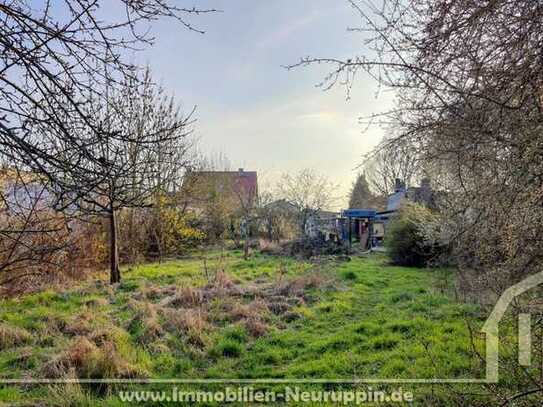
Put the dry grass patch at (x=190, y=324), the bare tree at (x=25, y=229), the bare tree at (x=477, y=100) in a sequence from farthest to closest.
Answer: the dry grass patch at (x=190, y=324), the bare tree at (x=25, y=229), the bare tree at (x=477, y=100)

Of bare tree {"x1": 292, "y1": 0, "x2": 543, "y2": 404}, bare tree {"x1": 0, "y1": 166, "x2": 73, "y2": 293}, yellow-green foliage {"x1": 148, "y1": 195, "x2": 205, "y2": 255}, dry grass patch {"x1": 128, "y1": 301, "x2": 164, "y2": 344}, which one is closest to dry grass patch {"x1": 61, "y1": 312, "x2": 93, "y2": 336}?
dry grass patch {"x1": 128, "y1": 301, "x2": 164, "y2": 344}

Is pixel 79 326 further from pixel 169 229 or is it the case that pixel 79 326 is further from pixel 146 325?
pixel 169 229

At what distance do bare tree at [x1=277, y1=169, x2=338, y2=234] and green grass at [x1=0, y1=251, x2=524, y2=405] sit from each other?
14.4m

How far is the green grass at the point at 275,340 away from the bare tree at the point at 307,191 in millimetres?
14399

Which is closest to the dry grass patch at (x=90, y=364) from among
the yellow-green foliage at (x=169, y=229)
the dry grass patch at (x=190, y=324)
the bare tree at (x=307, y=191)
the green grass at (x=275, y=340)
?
the green grass at (x=275, y=340)

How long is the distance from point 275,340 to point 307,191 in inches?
697

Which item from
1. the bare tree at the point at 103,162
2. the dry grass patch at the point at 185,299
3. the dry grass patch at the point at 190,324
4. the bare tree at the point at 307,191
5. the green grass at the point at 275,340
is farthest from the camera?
the bare tree at the point at 307,191

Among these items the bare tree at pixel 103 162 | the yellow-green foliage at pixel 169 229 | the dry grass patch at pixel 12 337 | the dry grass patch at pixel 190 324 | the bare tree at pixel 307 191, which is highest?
the bare tree at pixel 307 191

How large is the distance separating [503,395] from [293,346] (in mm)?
2553

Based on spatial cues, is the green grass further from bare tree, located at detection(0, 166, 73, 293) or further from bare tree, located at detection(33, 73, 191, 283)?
bare tree, located at detection(33, 73, 191, 283)

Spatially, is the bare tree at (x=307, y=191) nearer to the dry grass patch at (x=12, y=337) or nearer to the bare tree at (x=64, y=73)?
the dry grass patch at (x=12, y=337)

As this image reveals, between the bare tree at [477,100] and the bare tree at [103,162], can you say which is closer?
the bare tree at [477,100]

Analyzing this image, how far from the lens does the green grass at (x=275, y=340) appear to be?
3.86m

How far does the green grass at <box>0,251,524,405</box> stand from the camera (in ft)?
12.7
